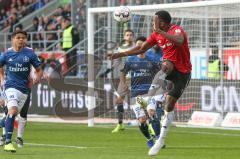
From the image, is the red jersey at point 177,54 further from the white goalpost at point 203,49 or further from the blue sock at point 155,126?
the white goalpost at point 203,49

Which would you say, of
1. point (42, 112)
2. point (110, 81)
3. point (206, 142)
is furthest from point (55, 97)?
point (206, 142)

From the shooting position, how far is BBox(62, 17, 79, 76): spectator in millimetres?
30328

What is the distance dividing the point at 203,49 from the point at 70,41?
7214 mm

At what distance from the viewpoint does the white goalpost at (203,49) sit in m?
23.6

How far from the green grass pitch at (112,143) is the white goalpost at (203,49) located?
1.39 metres

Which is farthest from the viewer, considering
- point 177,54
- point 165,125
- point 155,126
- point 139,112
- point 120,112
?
point 120,112

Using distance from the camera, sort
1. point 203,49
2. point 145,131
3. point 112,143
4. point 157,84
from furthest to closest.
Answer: point 203,49 < point 112,143 < point 157,84 < point 145,131

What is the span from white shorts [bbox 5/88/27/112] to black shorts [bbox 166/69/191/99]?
3.05 metres

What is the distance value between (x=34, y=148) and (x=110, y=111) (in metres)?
10.0

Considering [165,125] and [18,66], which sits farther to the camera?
[18,66]

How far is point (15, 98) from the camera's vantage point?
607 inches

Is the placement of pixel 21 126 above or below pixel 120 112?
above

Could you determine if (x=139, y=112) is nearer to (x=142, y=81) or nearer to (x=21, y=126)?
(x=142, y=81)

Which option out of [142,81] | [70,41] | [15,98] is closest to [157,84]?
[142,81]
